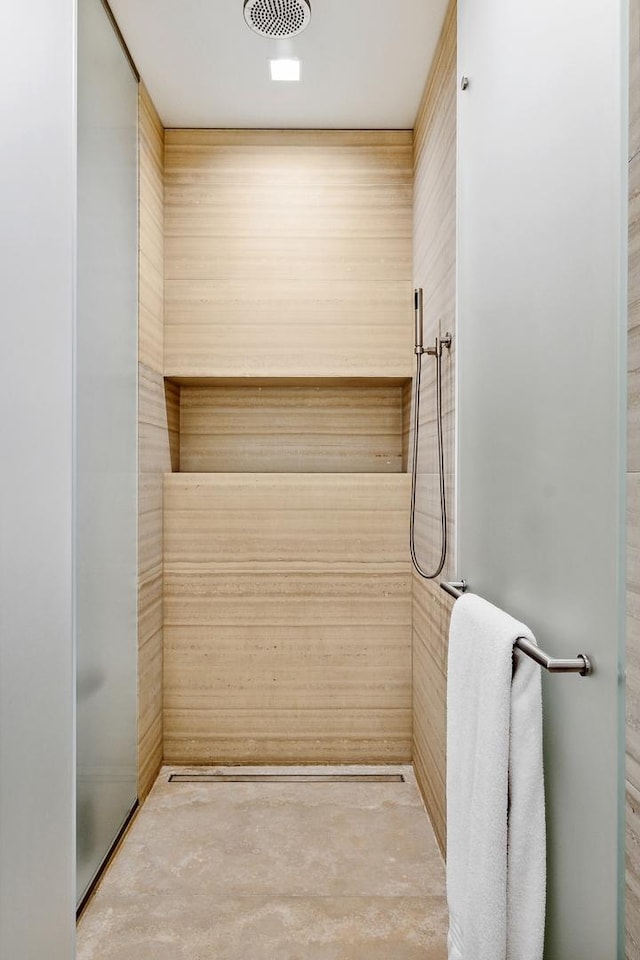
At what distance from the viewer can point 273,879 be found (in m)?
1.99

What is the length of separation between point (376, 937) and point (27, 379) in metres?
1.59

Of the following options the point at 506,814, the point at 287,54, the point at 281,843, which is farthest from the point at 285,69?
the point at 281,843

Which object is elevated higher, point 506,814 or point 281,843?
point 506,814

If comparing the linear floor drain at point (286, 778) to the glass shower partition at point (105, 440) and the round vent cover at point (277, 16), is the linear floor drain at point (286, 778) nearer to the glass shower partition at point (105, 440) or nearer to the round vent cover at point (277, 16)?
the glass shower partition at point (105, 440)

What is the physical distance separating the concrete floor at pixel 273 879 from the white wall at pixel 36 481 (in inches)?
14.8

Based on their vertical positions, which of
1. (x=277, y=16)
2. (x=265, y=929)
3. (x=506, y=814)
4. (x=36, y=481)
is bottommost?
(x=265, y=929)

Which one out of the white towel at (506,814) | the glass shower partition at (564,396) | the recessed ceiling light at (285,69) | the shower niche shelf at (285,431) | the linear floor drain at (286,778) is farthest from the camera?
the shower niche shelf at (285,431)

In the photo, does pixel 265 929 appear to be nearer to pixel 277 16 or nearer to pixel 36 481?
pixel 36 481

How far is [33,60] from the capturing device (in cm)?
133

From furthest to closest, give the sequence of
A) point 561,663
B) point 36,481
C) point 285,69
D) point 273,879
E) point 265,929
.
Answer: point 285,69 → point 273,879 → point 265,929 → point 36,481 → point 561,663

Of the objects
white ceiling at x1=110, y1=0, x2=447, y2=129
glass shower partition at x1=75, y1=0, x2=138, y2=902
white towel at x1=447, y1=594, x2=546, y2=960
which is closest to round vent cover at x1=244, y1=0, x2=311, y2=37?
white ceiling at x1=110, y1=0, x2=447, y2=129

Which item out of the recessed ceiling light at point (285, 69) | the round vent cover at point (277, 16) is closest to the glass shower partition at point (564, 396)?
the round vent cover at point (277, 16)

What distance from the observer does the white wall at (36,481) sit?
3.97ft

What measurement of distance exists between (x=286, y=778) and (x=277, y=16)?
2623mm
